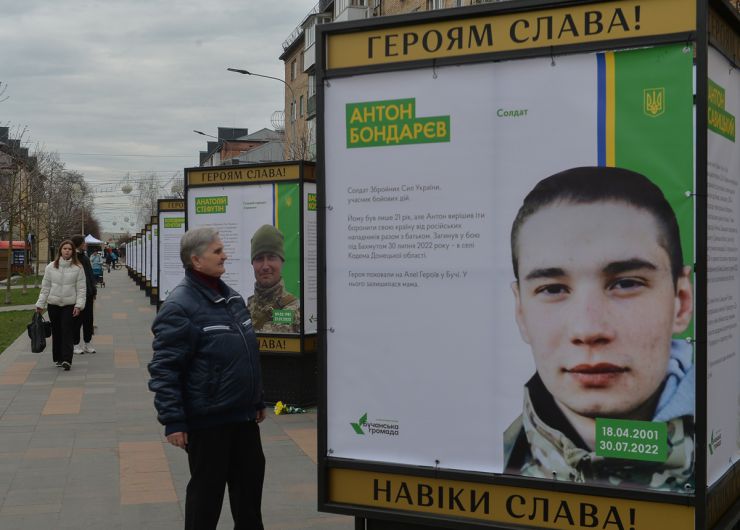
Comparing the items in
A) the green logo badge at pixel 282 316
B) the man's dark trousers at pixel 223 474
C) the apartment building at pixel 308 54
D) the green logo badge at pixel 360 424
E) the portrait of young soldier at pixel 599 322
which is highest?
the apartment building at pixel 308 54

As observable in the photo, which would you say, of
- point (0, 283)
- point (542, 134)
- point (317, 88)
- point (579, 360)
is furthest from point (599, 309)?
point (0, 283)

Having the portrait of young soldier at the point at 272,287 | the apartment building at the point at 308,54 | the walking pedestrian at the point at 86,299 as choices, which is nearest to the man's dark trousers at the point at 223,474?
the portrait of young soldier at the point at 272,287

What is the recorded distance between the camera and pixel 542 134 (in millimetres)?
3785

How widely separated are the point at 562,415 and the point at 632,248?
2.32 ft

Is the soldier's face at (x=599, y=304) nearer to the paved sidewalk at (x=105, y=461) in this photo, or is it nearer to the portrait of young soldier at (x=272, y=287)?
the paved sidewalk at (x=105, y=461)

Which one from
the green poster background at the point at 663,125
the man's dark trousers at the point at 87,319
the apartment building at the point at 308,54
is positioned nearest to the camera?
the green poster background at the point at 663,125

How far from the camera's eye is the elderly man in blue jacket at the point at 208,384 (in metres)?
4.52

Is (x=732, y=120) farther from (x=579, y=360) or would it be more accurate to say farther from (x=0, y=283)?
(x=0, y=283)

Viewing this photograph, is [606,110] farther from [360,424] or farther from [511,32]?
[360,424]

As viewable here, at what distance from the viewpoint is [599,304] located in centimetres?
369

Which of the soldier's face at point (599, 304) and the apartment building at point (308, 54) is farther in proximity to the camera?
the apartment building at point (308, 54)

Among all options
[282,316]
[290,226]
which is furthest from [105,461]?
[290,226]

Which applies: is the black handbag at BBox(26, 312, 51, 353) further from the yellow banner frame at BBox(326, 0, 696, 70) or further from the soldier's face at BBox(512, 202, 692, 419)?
the soldier's face at BBox(512, 202, 692, 419)

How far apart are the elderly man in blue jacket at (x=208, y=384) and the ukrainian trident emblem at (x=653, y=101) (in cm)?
219
